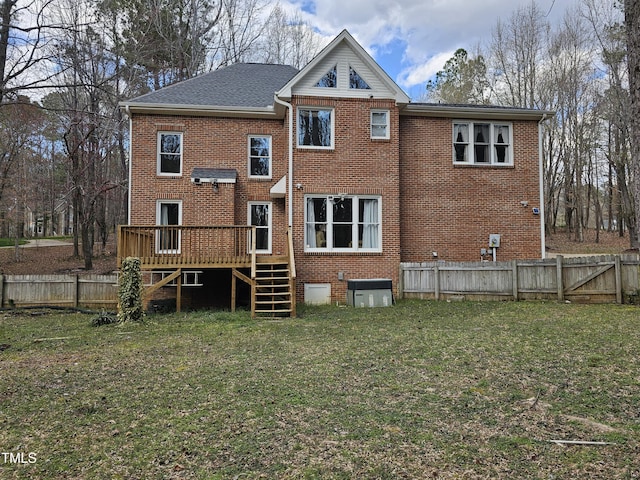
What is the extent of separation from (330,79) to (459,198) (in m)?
5.45

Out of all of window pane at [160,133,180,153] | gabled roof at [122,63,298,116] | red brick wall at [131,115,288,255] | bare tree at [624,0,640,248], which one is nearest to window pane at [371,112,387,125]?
red brick wall at [131,115,288,255]

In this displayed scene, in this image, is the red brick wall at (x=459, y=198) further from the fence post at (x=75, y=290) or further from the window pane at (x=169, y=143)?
the fence post at (x=75, y=290)

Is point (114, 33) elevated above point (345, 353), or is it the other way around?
point (114, 33)

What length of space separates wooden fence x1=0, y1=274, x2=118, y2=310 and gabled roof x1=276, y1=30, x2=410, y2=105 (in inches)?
295

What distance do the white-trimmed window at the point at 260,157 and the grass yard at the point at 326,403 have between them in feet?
21.5

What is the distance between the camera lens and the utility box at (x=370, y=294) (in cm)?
1144

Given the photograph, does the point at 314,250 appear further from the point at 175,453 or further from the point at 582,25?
the point at 582,25

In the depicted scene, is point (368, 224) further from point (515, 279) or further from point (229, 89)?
point (229, 89)

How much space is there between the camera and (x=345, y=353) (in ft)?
21.0

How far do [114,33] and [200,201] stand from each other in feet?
42.1

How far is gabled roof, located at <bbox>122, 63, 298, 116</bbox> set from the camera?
1255cm

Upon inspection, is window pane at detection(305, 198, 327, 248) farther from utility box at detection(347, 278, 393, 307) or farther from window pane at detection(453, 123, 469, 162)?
window pane at detection(453, 123, 469, 162)

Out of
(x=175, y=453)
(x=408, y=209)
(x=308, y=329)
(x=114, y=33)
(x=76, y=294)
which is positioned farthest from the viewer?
(x=114, y=33)

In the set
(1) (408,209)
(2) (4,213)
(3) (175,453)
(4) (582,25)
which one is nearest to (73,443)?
(3) (175,453)
